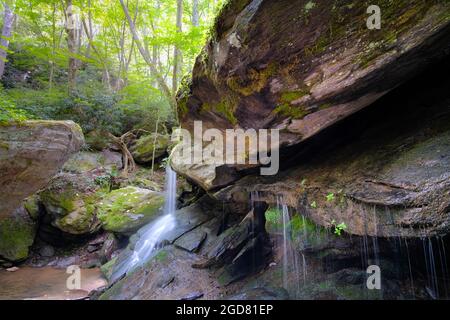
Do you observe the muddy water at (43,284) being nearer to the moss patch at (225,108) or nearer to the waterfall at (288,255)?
the waterfall at (288,255)

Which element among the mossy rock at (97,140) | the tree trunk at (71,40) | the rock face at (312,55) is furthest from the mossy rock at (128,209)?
the rock face at (312,55)

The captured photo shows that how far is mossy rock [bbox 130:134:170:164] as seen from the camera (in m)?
13.9

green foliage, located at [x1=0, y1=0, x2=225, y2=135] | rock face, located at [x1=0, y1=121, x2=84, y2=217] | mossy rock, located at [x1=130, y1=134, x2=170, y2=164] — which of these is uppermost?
green foliage, located at [x1=0, y1=0, x2=225, y2=135]

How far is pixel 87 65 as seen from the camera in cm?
1712

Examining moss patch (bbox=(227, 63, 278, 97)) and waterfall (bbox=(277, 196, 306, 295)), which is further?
waterfall (bbox=(277, 196, 306, 295))

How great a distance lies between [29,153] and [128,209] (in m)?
3.56

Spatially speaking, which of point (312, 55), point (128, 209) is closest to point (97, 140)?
point (128, 209)

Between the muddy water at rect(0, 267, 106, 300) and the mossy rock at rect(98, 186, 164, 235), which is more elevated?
the mossy rock at rect(98, 186, 164, 235)

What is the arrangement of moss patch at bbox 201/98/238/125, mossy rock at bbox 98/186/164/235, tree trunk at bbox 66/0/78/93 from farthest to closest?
1. tree trunk at bbox 66/0/78/93
2. mossy rock at bbox 98/186/164/235
3. moss patch at bbox 201/98/238/125

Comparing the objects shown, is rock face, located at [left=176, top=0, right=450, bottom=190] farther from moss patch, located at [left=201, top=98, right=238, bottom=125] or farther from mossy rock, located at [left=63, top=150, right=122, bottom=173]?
mossy rock, located at [left=63, top=150, right=122, bottom=173]

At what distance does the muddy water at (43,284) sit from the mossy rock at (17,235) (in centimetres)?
55

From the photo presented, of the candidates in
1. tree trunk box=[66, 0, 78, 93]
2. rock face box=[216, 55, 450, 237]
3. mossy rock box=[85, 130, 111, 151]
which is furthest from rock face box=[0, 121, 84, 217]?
tree trunk box=[66, 0, 78, 93]

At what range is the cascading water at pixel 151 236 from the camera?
7.04 meters

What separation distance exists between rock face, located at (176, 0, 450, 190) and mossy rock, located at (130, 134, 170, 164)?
9807 mm
